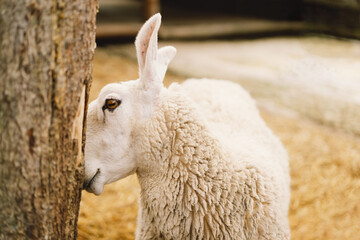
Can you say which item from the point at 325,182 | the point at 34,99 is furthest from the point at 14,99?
the point at 325,182

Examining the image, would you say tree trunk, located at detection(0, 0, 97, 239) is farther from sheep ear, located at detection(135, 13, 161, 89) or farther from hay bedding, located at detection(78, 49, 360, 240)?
hay bedding, located at detection(78, 49, 360, 240)

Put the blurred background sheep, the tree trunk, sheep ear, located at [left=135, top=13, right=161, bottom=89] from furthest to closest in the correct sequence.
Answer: the blurred background sheep, sheep ear, located at [left=135, top=13, right=161, bottom=89], the tree trunk

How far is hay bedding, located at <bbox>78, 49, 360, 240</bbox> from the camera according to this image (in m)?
3.14

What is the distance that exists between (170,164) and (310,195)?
7.50ft

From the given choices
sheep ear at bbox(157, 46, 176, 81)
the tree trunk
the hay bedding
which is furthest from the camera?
the hay bedding

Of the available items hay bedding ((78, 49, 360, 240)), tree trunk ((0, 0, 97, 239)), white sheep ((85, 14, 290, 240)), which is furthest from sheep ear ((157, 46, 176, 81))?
hay bedding ((78, 49, 360, 240))

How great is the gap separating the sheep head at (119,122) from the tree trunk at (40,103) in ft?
0.75

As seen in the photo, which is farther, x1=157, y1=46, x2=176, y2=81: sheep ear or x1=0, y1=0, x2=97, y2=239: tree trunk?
x1=157, y1=46, x2=176, y2=81: sheep ear

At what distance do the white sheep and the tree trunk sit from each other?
250mm

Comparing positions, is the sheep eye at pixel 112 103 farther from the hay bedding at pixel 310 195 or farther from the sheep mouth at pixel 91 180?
the hay bedding at pixel 310 195

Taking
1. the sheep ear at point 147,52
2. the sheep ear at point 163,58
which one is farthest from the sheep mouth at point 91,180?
the sheep ear at point 163,58

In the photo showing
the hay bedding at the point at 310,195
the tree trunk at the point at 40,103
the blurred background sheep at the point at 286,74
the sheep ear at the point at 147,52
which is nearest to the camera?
the tree trunk at the point at 40,103

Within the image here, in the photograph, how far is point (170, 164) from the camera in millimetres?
1866

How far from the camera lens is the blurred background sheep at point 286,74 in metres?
3.39
